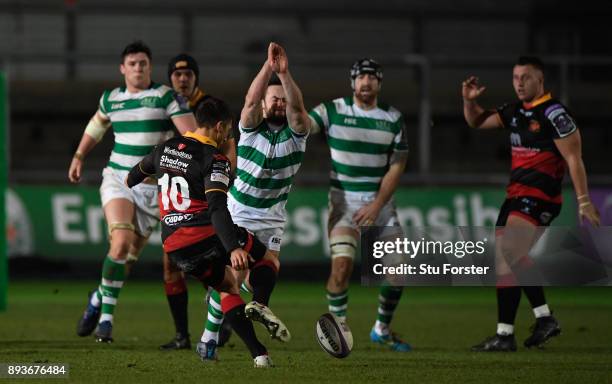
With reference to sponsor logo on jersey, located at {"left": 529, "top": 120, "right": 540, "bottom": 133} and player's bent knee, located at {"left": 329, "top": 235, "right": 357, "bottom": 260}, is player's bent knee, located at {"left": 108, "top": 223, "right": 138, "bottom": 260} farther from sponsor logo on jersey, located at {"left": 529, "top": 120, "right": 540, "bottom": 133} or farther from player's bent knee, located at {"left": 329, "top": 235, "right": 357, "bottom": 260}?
sponsor logo on jersey, located at {"left": 529, "top": 120, "right": 540, "bottom": 133}

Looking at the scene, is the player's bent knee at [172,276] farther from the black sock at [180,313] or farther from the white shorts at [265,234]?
the white shorts at [265,234]

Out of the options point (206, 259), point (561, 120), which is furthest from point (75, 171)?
point (561, 120)

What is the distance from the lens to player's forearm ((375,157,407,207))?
938cm

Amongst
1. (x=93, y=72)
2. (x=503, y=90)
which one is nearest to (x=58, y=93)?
(x=93, y=72)

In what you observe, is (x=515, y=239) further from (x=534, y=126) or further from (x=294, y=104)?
(x=294, y=104)

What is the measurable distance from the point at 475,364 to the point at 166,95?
340cm

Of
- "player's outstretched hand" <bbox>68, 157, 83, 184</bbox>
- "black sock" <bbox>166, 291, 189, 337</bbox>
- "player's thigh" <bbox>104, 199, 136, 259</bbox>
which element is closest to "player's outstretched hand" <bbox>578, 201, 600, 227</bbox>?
"black sock" <bbox>166, 291, 189, 337</bbox>

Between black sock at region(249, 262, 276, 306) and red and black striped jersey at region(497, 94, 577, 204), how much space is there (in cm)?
250

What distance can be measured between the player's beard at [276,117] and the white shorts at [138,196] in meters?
1.77

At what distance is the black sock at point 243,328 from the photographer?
725cm

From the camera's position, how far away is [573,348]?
9.35m

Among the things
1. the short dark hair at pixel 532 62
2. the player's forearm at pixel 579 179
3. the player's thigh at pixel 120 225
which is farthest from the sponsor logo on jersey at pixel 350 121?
the player's thigh at pixel 120 225

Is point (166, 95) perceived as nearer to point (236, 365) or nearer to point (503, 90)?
point (236, 365)

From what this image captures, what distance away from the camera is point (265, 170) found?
8352mm
